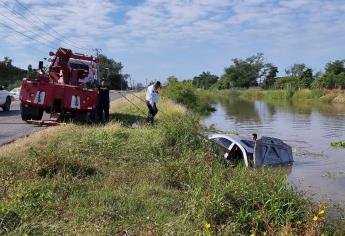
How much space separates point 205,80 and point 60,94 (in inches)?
5916

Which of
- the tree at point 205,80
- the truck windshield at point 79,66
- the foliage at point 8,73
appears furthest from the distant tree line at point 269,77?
the truck windshield at point 79,66

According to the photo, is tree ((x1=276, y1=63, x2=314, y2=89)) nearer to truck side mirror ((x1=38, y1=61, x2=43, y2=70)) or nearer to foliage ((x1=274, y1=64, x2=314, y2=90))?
foliage ((x1=274, y1=64, x2=314, y2=90))

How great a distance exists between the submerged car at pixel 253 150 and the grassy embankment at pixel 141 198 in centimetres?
370

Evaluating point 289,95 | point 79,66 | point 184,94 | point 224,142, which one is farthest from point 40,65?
point 289,95

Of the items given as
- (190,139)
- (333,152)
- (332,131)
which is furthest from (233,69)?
Result: (190,139)

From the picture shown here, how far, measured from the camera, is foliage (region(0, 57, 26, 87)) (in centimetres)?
6022

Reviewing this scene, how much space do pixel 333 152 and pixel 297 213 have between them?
15.3m

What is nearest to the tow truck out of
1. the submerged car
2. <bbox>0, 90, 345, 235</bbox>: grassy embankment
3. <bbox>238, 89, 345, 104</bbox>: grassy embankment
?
the submerged car

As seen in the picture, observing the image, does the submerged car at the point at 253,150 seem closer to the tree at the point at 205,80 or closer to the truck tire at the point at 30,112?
the truck tire at the point at 30,112

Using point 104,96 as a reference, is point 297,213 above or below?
below

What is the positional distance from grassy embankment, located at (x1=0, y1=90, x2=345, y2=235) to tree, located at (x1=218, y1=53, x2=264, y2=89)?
129m

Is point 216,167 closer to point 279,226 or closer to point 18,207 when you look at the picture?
point 279,226

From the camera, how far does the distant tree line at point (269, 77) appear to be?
311ft

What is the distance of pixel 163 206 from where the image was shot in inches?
290
